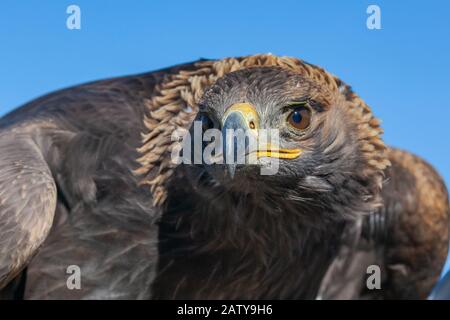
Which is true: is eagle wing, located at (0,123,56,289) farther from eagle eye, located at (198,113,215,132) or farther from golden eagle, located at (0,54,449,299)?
eagle eye, located at (198,113,215,132)

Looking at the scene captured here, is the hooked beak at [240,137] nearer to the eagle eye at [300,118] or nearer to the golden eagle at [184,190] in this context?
the golden eagle at [184,190]

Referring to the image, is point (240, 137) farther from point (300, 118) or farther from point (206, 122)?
point (300, 118)

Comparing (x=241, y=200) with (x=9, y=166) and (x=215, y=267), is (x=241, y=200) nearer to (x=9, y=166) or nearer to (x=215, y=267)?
(x=215, y=267)

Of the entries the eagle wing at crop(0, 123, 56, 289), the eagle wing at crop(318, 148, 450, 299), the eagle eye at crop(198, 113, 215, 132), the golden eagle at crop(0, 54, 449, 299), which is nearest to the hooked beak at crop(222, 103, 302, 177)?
the golden eagle at crop(0, 54, 449, 299)

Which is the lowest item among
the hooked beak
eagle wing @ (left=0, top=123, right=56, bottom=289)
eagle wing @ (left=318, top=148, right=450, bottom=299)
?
eagle wing @ (left=318, top=148, right=450, bottom=299)

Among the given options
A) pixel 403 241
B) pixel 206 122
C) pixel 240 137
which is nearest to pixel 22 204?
pixel 206 122

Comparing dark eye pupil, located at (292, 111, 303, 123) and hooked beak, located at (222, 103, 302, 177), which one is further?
dark eye pupil, located at (292, 111, 303, 123)

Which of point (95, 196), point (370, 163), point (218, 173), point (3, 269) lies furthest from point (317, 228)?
point (3, 269)
